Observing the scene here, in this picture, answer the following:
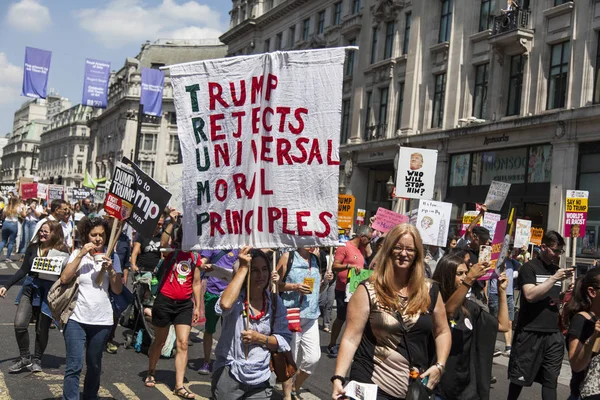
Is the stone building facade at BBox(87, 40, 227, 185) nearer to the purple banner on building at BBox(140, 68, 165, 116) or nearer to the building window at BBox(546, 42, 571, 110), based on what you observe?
the purple banner on building at BBox(140, 68, 165, 116)

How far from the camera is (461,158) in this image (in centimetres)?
2839

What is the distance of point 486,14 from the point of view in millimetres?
27500

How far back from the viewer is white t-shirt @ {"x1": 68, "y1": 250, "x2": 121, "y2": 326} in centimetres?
604

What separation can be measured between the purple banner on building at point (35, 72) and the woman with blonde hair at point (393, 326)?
2566 cm

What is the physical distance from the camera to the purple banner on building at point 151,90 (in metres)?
31.4

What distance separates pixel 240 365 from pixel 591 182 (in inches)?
787

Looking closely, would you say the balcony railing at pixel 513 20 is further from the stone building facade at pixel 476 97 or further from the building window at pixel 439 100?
the building window at pixel 439 100

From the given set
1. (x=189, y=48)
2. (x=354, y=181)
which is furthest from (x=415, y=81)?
(x=189, y=48)

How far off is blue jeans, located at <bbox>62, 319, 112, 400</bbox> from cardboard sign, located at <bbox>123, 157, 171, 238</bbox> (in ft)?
4.14

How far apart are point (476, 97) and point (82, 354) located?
23.8m

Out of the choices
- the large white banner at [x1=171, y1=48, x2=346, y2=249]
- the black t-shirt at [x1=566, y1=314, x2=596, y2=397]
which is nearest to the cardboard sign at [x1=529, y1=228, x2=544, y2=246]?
the black t-shirt at [x1=566, y1=314, x2=596, y2=397]

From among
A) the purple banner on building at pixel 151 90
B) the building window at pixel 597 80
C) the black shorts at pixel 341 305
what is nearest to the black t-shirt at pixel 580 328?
the black shorts at pixel 341 305

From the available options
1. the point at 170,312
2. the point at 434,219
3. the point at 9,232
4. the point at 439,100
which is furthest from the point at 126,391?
the point at 439,100

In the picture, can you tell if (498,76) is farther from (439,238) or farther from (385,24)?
(439,238)
